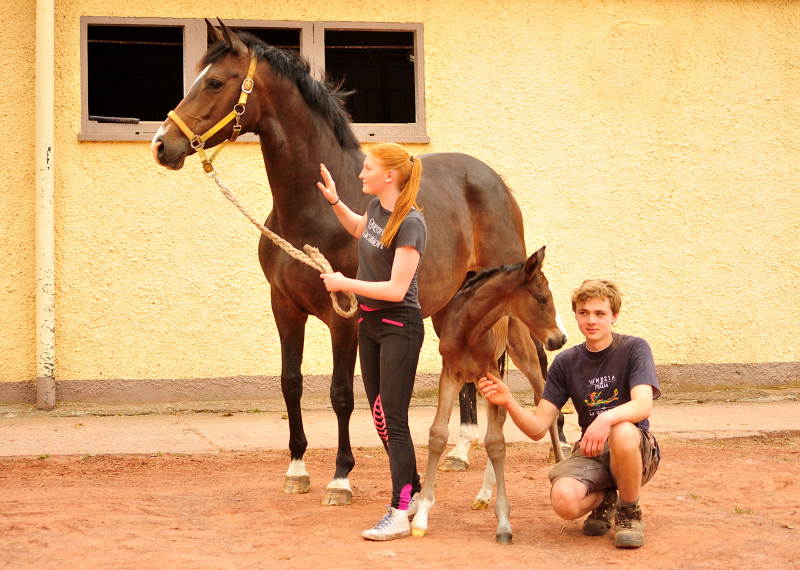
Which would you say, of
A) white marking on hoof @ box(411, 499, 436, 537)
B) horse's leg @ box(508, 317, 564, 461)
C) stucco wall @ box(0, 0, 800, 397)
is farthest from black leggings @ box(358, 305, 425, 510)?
stucco wall @ box(0, 0, 800, 397)

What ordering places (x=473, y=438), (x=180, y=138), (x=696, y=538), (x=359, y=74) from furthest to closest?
(x=359, y=74), (x=473, y=438), (x=180, y=138), (x=696, y=538)

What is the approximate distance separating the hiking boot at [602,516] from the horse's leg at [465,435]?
1714 millimetres

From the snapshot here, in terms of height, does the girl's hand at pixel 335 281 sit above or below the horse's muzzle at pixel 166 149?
below

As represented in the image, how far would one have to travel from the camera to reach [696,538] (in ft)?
12.5

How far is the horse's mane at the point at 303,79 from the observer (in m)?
4.71

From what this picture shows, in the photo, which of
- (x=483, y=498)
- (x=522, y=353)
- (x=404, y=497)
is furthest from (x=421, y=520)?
(x=522, y=353)

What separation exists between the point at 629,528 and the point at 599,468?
1.00 ft

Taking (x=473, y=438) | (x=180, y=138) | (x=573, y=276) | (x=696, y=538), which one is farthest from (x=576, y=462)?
(x=573, y=276)

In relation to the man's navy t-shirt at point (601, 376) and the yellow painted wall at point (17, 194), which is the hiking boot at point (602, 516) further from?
the yellow painted wall at point (17, 194)

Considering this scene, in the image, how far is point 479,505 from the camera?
4.44 meters

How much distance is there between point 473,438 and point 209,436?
2.15m

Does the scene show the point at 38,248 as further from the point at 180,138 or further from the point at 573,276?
the point at 573,276

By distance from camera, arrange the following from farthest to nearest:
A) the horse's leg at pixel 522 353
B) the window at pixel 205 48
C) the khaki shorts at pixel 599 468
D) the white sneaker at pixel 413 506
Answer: the window at pixel 205 48
the horse's leg at pixel 522 353
the white sneaker at pixel 413 506
the khaki shorts at pixel 599 468

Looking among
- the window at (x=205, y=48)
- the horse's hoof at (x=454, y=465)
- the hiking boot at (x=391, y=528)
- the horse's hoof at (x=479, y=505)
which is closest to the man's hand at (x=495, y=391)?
the hiking boot at (x=391, y=528)
